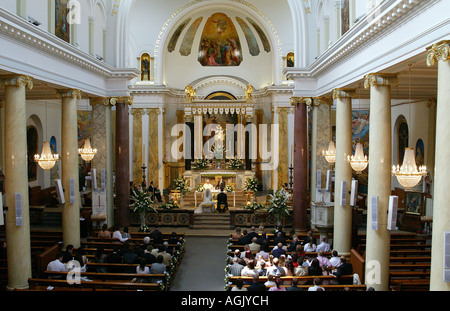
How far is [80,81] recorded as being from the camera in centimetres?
1430

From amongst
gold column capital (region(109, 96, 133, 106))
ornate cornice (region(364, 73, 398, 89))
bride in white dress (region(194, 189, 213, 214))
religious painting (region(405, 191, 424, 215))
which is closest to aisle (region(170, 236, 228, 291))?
bride in white dress (region(194, 189, 213, 214))

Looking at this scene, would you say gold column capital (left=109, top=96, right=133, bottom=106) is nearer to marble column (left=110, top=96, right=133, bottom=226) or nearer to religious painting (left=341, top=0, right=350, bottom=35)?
marble column (left=110, top=96, right=133, bottom=226)

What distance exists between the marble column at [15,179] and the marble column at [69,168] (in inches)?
128

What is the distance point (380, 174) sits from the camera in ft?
34.1

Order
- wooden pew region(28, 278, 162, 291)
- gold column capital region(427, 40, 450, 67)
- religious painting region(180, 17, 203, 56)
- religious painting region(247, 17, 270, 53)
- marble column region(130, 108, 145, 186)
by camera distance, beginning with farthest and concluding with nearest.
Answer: religious painting region(180, 17, 203, 56) → religious painting region(247, 17, 270, 53) → marble column region(130, 108, 145, 186) → wooden pew region(28, 278, 162, 291) → gold column capital region(427, 40, 450, 67)

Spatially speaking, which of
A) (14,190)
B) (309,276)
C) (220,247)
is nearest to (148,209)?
(220,247)

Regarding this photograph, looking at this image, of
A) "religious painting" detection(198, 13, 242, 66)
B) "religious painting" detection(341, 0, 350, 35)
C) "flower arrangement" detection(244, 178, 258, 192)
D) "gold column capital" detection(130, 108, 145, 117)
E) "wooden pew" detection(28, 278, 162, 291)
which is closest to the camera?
"wooden pew" detection(28, 278, 162, 291)

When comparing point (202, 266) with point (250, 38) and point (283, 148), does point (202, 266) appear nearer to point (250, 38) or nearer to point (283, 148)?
point (283, 148)

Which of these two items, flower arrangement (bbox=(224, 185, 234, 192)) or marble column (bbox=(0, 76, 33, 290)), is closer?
marble column (bbox=(0, 76, 33, 290))

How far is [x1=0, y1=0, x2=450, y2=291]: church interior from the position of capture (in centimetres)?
997

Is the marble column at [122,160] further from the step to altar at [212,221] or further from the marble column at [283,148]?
the marble column at [283,148]

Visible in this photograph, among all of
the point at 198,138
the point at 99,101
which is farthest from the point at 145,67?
the point at 99,101

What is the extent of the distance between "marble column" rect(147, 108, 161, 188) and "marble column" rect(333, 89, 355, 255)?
13.6 m

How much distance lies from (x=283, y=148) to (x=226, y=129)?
4.83 meters
